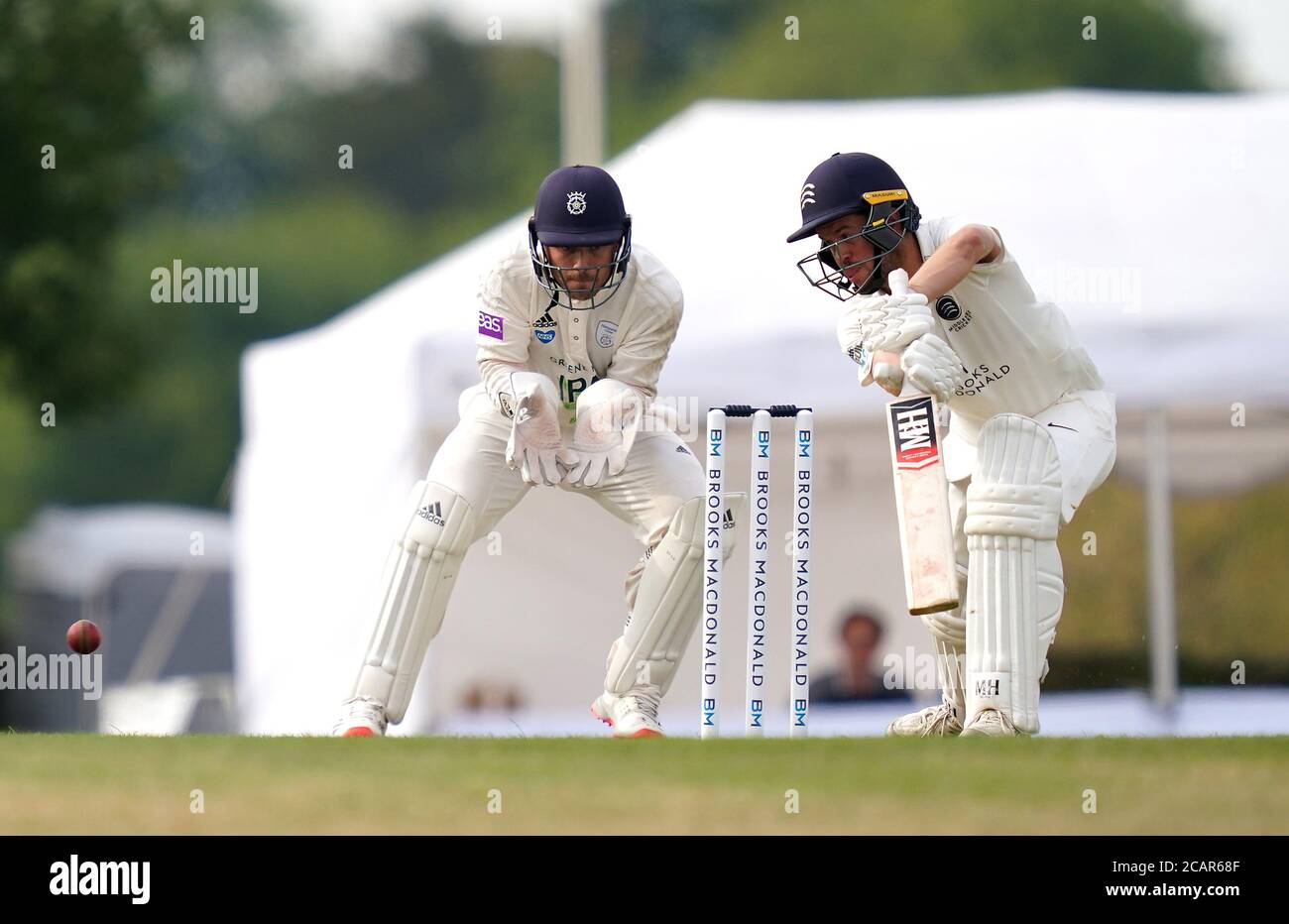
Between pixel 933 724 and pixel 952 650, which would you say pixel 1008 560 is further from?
pixel 933 724

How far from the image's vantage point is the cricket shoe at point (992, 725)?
5.20 meters

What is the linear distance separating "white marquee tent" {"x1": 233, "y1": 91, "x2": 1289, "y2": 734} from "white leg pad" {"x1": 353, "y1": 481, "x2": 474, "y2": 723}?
2606mm

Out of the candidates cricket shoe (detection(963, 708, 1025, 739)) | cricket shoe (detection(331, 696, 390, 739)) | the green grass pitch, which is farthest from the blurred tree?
cricket shoe (detection(963, 708, 1025, 739))

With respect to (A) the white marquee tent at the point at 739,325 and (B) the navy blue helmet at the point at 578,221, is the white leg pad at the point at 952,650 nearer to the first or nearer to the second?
(B) the navy blue helmet at the point at 578,221

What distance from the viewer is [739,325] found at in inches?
340

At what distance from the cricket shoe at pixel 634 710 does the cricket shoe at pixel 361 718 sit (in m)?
0.63

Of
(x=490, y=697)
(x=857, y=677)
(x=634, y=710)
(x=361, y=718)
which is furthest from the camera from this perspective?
(x=490, y=697)

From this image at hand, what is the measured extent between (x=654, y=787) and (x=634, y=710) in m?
1.68

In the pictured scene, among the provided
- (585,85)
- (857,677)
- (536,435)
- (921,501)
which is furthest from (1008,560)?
(585,85)

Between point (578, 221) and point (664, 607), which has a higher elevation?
point (578, 221)

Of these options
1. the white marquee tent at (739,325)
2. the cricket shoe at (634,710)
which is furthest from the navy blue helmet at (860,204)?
the white marquee tent at (739,325)
